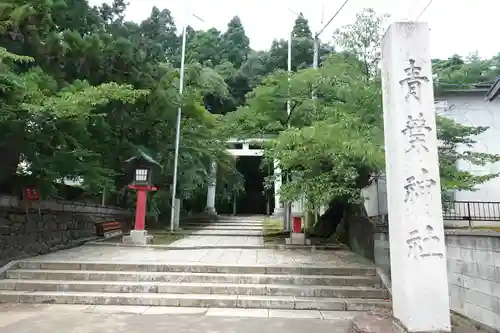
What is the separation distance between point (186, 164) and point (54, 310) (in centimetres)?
1145

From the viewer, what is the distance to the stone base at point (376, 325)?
13.5ft

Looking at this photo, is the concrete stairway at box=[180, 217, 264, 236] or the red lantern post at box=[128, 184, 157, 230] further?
the concrete stairway at box=[180, 217, 264, 236]

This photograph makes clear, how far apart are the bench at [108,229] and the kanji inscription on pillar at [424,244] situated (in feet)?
38.1

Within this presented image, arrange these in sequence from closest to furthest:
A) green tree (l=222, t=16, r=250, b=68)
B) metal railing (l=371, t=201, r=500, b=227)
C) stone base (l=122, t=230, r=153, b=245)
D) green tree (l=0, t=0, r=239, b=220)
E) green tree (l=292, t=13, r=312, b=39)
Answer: green tree (l=0, t=0, r=239, b=220)
stone base (l=122, t=230, r=153, b=245)
metal railing (l=371, t=201, r=500, b=227)
green tree (l=292, t=13, r=312, b=39)
green tree (l=222, t=16, r=250, b=68)

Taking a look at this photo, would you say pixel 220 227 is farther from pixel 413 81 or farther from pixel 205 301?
pixel 413 81

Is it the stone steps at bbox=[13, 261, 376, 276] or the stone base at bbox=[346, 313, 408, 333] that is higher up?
the stone steps at bbox=[13, 261, 376, 276]

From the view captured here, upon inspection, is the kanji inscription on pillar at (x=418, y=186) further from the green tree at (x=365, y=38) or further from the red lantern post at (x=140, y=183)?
the red lantern post at (x=140, y=183)

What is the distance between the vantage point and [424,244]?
441 centimetres

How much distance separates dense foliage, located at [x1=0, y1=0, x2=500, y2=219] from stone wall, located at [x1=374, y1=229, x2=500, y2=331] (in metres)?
1.93

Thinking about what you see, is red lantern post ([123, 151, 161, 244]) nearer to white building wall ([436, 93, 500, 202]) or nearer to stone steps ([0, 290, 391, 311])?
stone steps ([0, 290, 391, 311])

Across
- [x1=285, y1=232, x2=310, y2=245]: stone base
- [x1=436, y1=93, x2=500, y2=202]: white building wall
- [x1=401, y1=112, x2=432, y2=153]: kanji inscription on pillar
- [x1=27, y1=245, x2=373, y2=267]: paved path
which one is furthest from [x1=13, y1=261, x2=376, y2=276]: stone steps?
[x1=436, y1=93, x2=500, y2=202]: white building wall

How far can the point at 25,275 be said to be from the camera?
24.2 feet

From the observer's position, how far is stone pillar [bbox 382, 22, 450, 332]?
4.31 meters

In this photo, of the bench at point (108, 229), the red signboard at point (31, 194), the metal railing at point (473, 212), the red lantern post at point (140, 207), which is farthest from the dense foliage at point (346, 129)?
the bench at point (108, 229)
